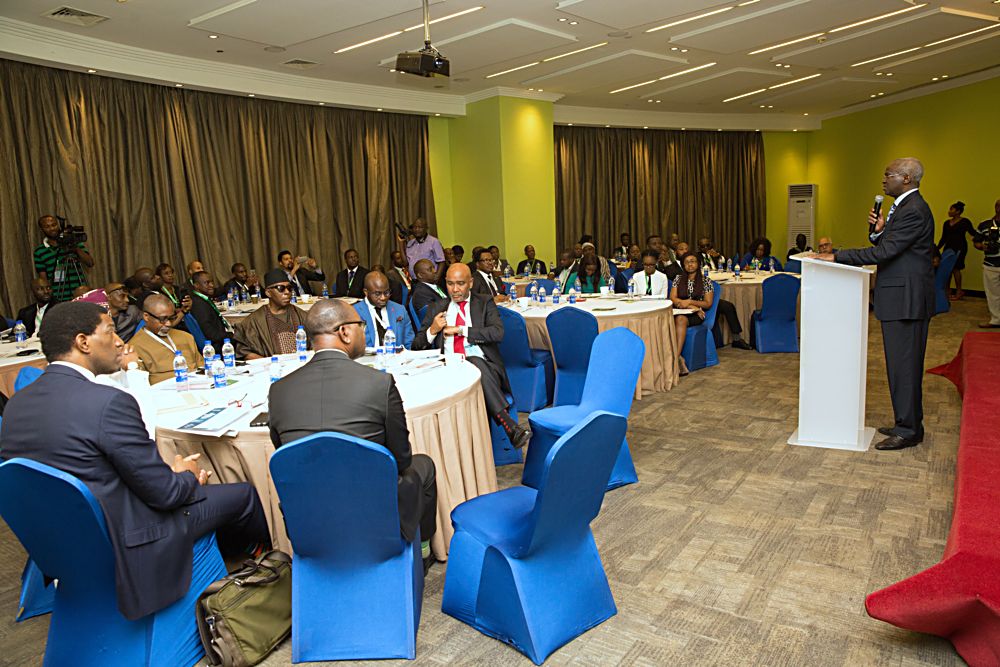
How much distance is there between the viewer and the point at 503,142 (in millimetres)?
12219

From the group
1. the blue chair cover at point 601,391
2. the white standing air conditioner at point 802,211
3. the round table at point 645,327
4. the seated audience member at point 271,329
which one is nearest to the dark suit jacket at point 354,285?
the round table at point 645,327

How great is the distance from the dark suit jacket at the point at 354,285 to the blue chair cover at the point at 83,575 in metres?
7.20

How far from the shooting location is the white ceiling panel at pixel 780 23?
812 centimetres

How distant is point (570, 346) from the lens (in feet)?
18.3

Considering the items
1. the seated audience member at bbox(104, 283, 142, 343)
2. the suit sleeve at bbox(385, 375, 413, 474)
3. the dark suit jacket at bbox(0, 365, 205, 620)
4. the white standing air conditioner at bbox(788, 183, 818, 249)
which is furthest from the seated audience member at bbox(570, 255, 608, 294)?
the white standing air conditioner at bbox(788, 183, 818, 249)

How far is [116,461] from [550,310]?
4882 mm

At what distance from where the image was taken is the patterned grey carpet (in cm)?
277

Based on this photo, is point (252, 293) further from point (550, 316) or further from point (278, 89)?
point (550, 316)

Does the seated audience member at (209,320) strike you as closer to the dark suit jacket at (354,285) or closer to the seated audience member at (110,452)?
the dark suit jacket at (354,285)

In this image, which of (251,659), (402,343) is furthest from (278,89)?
(251,659)

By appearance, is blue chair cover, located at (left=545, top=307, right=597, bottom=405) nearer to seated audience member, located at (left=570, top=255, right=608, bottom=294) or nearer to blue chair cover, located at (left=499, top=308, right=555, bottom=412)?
blue chair cover, located at (left=499, top=308, right=555, bottom=412)

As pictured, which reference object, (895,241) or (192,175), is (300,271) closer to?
(192,175)

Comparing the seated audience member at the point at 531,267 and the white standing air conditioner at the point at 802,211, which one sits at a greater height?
the white standing air conditioner at the point at 802,211

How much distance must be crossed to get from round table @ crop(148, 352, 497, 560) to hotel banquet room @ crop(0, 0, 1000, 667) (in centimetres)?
2
